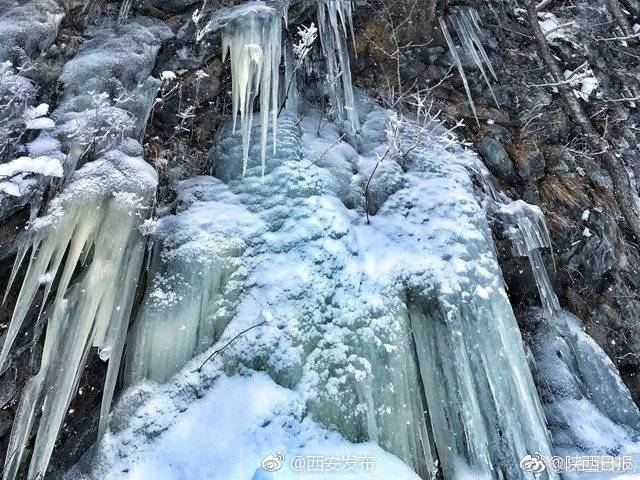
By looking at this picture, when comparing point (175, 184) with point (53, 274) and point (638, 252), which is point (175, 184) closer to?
point (53, 274)

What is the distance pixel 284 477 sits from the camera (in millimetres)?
2588

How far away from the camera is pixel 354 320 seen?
3.15 meters

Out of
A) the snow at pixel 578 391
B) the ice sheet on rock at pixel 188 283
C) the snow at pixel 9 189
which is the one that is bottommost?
the snow at pixel 578 391

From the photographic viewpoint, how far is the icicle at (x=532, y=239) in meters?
3.97

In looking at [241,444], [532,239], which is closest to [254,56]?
[532,239]

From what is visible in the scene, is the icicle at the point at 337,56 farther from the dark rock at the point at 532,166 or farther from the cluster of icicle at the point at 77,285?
the cluster of icicle at the point at 77,285

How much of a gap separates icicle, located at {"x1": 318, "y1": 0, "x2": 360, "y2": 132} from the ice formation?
1.04 m

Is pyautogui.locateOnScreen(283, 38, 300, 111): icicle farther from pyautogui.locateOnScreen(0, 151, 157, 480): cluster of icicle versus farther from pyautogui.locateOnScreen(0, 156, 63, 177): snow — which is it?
pyautogui.locateOnScreen(0, 156, 63, 177): snow

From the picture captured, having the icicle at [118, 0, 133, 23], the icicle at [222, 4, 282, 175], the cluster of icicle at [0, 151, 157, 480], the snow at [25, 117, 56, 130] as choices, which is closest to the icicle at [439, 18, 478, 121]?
the icicle at [222, 4, 282, 175]

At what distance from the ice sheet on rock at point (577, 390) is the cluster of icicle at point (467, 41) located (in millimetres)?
2390

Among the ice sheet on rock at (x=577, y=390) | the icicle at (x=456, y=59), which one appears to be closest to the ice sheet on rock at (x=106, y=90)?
the icicle at (x=456, y=59)

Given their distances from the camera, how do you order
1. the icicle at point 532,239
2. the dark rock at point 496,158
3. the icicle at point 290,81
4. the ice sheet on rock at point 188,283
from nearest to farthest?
the ice sheet on rock at point 188,283 < the icicle at point 532,239 < the icicle at point 290,81 < the dark rock at point 496,158

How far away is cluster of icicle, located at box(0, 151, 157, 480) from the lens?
9.02 ft

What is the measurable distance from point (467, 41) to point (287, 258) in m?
3.58
